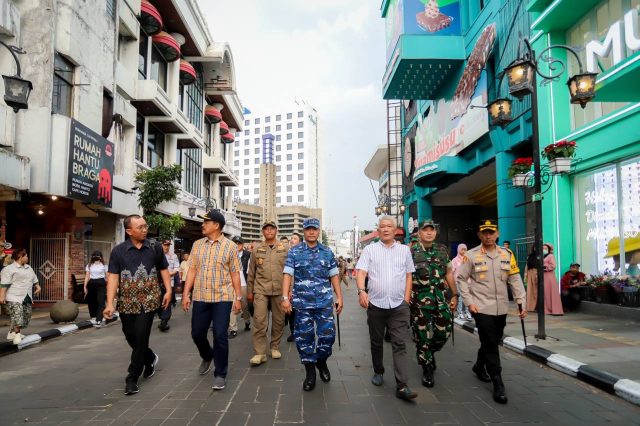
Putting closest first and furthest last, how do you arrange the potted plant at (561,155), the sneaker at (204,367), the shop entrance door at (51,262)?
1. the sneaker at (204,367)
2. the potted plant at (561,155)
3. the shop entrance door at (51,262)

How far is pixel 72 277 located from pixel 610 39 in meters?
16.2

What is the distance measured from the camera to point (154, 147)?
23266 millimetres

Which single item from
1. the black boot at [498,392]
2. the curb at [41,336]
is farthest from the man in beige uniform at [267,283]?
the curb at [41,336]

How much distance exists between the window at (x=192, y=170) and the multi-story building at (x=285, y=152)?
107057mm

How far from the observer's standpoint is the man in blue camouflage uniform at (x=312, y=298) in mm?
5188

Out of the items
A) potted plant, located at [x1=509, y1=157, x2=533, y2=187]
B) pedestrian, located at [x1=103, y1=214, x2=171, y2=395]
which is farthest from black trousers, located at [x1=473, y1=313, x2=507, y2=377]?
potted plant, located at [x1=509, y1=157, x2=533, y2=187]

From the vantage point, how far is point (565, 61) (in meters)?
12.8

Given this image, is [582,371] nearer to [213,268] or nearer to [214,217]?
[213,268]

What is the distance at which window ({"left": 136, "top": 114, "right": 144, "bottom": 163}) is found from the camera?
2118 centimetres

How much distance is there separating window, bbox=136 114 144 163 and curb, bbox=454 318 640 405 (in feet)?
58.9

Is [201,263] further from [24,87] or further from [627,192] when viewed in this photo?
[627,192]

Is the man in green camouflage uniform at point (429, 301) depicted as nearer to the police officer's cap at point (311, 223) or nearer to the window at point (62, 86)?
the police officer's cap at point (311, 223)

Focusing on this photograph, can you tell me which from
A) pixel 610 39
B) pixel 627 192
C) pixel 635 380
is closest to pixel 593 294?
pixel 627 192

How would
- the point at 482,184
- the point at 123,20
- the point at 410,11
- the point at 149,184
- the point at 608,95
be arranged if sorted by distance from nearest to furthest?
1. the point at 608,95
2. the point at 149,184
3. the point at 123,20
4. the point at 410,11
5. the point at 482,184
